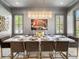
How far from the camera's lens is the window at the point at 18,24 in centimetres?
1085

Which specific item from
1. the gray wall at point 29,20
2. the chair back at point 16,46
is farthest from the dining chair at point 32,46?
the gray wall at point 29,20

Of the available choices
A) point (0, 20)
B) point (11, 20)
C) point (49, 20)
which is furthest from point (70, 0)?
point (11, 20)

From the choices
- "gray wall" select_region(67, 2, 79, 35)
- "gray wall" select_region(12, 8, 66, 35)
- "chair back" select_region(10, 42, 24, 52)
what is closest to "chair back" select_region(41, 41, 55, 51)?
"chair back" select_region(10, 42, 24, 52)

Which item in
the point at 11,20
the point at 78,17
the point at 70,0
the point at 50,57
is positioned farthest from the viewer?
the point at 11,20

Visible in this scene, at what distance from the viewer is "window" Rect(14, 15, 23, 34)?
10852mm

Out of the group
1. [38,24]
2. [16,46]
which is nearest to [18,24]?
[38,24]

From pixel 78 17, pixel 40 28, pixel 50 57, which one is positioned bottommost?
pixel 50 57

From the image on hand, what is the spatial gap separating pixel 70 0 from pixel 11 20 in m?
4.99

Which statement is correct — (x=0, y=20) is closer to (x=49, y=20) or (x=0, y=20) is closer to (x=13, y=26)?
(x=13, y=26)

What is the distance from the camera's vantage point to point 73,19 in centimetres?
915

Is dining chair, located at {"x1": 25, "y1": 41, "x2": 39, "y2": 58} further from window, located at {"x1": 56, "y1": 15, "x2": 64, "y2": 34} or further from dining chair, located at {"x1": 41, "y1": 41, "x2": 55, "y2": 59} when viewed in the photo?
window, located at {"x1": 56, "y1": 15, "x2": 64, "y2": 34}

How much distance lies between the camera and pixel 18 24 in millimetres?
10867

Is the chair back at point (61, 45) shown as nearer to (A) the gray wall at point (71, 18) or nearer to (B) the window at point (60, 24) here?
(A) the gray wall at point (71, 18)

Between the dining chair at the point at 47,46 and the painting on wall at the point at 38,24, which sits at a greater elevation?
the painting on wall at the point at 38,24
